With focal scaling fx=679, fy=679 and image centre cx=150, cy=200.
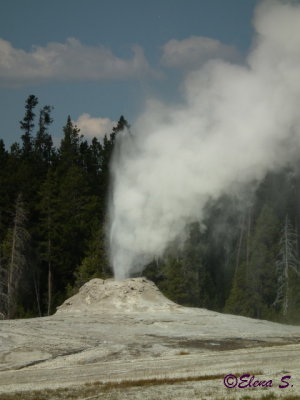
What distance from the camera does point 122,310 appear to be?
37844mm

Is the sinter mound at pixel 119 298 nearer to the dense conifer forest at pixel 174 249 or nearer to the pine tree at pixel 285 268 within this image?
the dense conifer forest at pixel 174 249

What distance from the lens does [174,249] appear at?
54125 millimetres

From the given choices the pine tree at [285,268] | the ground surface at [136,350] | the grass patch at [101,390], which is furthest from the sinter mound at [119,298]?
the grass patch at [101,390]

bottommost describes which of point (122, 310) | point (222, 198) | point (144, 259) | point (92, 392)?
point (92, 392)

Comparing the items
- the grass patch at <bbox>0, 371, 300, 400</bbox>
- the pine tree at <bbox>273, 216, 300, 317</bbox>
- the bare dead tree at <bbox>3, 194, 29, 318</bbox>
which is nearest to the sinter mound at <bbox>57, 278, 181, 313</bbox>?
the bare dead tree at <bbox>3, 194, 29, 318</bbox>

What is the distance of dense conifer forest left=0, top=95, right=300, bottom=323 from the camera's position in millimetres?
52750

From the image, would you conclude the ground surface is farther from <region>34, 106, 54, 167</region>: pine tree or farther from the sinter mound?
<region>34, 106, 54, 167</region>: pine tree

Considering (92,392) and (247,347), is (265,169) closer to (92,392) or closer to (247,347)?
(247,347)

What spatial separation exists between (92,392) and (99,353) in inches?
298

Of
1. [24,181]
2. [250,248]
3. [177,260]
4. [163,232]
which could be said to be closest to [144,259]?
[163,232]

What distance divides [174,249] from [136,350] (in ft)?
89.1

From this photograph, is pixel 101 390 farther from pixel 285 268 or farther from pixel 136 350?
pixel 285 268

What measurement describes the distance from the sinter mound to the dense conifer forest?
1020 cm

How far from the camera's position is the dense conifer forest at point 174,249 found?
173 ft
